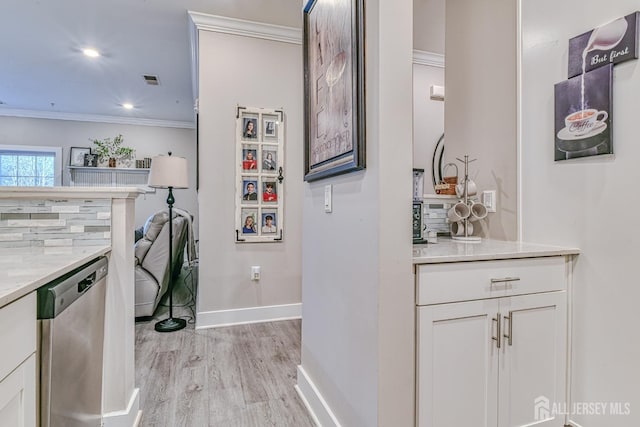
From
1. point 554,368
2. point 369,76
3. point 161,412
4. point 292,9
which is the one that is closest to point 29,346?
point 161,412

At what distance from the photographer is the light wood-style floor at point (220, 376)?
1720 mm

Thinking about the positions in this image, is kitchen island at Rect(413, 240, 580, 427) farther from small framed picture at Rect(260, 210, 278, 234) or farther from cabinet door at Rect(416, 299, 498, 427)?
small framed picture at Rect(260, 210, 278, 234)

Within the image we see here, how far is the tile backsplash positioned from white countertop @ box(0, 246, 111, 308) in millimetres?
42

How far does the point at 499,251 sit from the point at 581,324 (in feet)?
1.74

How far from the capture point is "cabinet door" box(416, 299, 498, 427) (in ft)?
3.97

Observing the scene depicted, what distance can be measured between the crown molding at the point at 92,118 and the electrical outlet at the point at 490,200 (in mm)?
6285

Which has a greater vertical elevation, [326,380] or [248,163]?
[248,163]

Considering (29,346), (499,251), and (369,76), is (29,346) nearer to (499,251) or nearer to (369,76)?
(369,76)

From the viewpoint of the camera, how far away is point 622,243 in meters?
1.37

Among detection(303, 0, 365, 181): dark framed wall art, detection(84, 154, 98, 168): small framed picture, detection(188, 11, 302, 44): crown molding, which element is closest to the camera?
detection(303, 0, 365, 181): dark framed wall art

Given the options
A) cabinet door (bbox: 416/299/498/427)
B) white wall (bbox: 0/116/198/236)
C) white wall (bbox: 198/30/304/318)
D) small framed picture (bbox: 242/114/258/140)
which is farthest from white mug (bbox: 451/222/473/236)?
white wall (bbox: 0/116/198/236)

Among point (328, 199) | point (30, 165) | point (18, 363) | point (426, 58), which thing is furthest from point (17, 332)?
point (30, 165)

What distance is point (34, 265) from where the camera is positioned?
3.45ft

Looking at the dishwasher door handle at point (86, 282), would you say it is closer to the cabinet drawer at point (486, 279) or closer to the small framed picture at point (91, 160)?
the cabinet drawer at point (486, 279)
